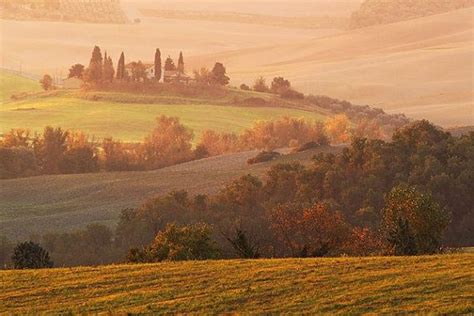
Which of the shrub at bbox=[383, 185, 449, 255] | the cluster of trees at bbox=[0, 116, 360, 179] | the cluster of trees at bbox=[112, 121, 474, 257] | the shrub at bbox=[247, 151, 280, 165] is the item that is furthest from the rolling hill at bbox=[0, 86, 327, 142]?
the shrub at bbox=[383, 185, 449, 255]

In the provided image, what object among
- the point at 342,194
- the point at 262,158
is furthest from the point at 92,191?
the point at 342,194

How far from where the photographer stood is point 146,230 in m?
82.9

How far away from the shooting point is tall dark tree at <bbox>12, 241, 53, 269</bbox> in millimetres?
43562

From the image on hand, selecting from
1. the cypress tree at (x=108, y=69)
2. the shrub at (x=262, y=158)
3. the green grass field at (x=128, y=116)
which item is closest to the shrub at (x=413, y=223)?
the shrub at (x=262, y=158)

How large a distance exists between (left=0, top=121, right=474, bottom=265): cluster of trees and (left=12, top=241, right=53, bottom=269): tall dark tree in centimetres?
1347

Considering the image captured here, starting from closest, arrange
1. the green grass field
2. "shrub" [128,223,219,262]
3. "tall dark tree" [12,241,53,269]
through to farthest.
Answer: "tall dark tree" [12,241,53,269]
"shrub" [128,223,219,262]
the green grass field

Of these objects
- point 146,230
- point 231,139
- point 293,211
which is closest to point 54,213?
point 146,230

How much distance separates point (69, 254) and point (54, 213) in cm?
4104

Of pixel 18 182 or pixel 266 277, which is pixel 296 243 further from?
pixel 18 182

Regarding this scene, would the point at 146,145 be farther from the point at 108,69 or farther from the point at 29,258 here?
the point at 29,258

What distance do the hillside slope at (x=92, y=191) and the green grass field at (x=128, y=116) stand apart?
1696 inches

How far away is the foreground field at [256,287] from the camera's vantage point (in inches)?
1178

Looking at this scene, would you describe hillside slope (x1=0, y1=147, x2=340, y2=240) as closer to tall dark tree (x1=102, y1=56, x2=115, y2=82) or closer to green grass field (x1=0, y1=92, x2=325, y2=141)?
green grass field (x1=0, y1=92, x2=325, y2=141)

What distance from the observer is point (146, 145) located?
6245 inches
